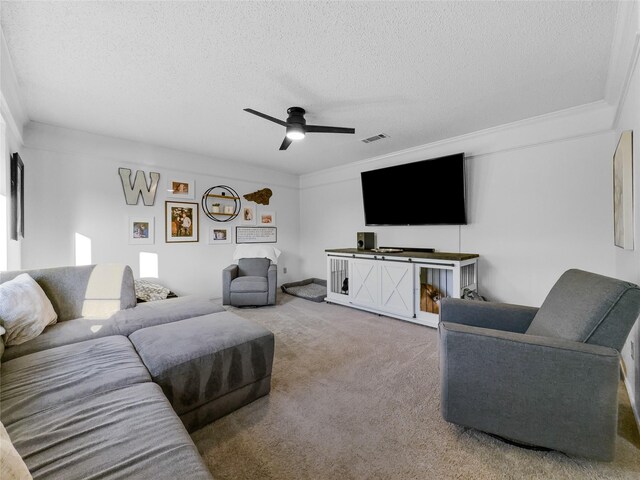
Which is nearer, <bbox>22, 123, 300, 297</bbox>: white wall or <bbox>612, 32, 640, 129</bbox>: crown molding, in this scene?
<bbox>612, 32, 640, 129</bbox>: crown molding

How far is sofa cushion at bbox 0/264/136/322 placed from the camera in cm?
225

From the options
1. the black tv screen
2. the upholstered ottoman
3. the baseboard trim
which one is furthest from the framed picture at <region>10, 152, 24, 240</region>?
the baseboard trim

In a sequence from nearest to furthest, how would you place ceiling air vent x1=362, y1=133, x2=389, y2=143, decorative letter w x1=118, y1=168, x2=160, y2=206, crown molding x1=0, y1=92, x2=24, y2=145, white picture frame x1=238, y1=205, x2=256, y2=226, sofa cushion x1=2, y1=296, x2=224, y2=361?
1. sofa cushion x1=2, y1=296, x2=224, y2=361
2. crown molding x1=0, y1=92, x2=24, y2=145
3. ceiling air vent x1=362, y1=133, x2=389, y2=143
4. decorative letter w x1=118, y1=168, x2=160, y2=206
5. white picture frame x1=238, y1=205, x2=256, y2=226

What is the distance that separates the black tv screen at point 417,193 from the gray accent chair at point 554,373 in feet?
7.09

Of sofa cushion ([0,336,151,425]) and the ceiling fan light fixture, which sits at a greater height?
the ceiling fan light fixture

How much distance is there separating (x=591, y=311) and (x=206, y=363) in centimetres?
210

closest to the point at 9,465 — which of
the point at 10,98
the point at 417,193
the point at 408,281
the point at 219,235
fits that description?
the point at 10,98

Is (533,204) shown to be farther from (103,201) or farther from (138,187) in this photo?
(103,201)

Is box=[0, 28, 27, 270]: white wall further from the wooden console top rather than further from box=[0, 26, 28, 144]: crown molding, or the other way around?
the wooden console top

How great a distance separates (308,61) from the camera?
206 cm

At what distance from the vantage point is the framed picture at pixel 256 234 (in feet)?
16.7

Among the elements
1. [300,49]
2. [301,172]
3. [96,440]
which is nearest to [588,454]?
[96,440]

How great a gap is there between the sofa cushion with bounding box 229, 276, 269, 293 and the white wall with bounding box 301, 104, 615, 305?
94.6 inches

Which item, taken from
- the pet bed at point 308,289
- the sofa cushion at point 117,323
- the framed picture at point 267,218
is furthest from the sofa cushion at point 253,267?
the sofa cushion at point 117,323
